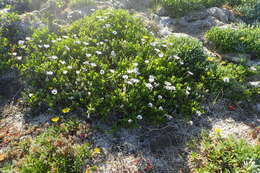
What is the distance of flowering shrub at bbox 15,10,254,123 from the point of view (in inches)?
183

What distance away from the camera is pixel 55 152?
12.9ft

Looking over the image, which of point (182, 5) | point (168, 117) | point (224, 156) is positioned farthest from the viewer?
point (182, 5)

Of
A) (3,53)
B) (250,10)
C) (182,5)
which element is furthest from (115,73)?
(250,10)

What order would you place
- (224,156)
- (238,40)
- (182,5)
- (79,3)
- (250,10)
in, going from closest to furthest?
(224,156) < (238,40) < (79,3) < (182,5) < (250,10)

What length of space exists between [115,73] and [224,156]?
274cm

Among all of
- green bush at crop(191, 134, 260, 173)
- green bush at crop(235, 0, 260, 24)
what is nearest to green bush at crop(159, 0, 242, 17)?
green bush at crop(235, 0, 260, 24)

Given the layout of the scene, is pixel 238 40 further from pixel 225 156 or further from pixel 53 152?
pixel 53 152

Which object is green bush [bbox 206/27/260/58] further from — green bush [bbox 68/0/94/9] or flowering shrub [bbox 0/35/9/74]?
flowering shrub [bbox 0/35/9/74]

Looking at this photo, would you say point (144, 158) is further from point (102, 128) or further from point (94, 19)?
point (94, 19)

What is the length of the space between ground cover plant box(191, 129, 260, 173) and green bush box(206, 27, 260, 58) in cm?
331

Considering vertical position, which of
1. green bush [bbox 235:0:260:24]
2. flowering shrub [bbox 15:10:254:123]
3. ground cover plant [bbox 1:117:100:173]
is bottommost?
ground cover plant [bbox 1:117:100:173]

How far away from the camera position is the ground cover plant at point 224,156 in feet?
11.8

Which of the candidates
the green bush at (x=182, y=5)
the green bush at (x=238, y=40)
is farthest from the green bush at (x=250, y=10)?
the green bush at (x=238, y=40)

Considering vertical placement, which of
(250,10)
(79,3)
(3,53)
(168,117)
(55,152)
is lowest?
(55,152)
